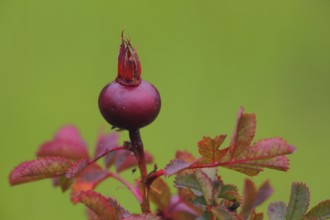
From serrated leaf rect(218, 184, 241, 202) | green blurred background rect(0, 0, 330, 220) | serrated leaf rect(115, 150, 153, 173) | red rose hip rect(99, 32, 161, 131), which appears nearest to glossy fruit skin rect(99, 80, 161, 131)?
red rose hip rect(99, 32, 161, 131)

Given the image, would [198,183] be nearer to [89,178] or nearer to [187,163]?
[187,163]

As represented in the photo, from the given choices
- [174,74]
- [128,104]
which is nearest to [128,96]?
[128,104]

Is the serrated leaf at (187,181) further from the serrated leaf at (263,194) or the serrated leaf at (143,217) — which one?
the serrated leaf at (263,194)

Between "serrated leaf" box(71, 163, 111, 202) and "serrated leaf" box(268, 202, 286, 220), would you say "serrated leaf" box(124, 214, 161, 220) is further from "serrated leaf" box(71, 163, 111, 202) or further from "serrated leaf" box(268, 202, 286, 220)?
"serrated leaf" box(71, 163, 111, 202)

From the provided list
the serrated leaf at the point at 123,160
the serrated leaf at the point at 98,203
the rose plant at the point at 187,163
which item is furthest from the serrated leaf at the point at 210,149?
the serrated leaf at the point at 123,160

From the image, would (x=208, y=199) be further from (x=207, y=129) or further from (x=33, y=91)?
(x=33, y=91)

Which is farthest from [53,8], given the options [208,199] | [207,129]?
[208,199]
